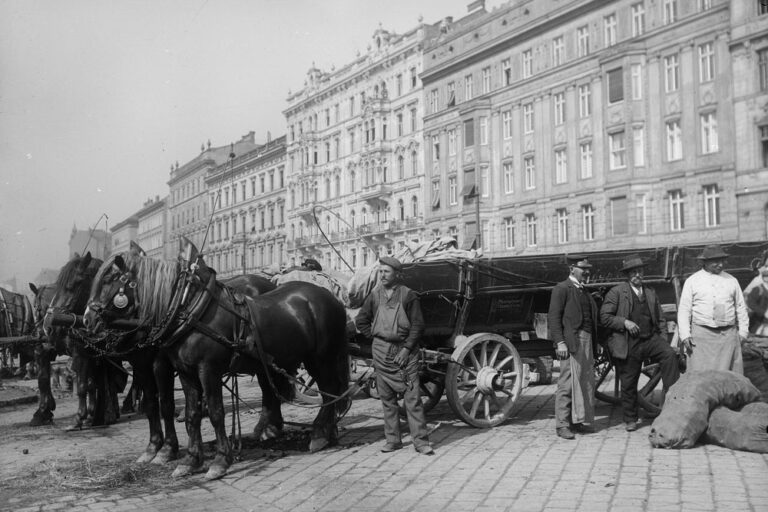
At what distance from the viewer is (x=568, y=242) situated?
38.5 m

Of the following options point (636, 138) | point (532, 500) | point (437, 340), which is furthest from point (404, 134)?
point (532, 500)

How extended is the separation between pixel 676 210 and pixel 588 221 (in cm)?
491

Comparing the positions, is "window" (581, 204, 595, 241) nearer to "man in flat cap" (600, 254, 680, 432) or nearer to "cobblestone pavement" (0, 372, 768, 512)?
"man in flat cap" (600, 254, 680, 432)

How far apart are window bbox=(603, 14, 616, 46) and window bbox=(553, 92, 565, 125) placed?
3.58m

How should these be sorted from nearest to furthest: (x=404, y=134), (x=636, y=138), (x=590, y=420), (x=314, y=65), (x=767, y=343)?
1. (x=590, y=420)
2. (x=767, y=343)
3. (x=636, y=138)
4. (x=404, y=134)
5. (x=314, y=65)

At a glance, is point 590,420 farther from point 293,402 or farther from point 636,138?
point 636,138

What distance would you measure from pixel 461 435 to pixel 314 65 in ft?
212

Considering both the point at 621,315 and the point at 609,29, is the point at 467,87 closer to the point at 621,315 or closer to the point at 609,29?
the point at 609,29

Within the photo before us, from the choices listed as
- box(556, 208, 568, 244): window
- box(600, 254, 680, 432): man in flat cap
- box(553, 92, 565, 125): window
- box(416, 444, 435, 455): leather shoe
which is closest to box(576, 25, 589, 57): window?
box(553, 92, 565, 125): window

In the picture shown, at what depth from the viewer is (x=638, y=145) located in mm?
35094

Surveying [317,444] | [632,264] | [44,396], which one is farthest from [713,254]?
[44,396]

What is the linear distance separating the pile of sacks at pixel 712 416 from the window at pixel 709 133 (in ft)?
89.1

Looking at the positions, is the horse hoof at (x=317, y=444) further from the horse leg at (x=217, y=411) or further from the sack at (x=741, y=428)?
the sack at (x=741, y=428)

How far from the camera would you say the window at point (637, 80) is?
35156mm
